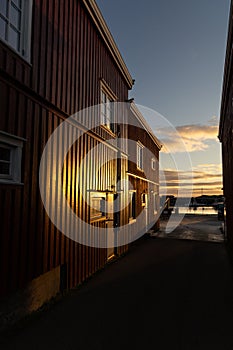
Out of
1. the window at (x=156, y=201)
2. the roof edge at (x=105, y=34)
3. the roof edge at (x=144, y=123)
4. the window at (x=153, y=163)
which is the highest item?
the roof edge at (x=105, y=34)

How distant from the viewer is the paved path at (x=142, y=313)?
3.14m

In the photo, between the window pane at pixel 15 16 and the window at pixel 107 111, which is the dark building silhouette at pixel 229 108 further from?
the window pane at pixel 15 16

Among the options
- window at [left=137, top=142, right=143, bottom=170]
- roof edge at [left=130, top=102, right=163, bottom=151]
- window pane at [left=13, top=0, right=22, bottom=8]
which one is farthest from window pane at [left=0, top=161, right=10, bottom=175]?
window at [left=137, top=142, right=143, bottom=170]

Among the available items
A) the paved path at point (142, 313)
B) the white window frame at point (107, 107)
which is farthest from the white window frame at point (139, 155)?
the paved path at point (142, 313)

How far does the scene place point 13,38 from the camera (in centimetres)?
368

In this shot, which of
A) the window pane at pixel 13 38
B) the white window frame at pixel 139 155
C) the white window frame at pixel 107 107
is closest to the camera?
the window pane at pixel 13 38

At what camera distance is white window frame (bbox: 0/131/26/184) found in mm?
3432

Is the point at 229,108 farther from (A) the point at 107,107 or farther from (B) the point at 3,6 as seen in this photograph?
(B) the point at 3,6

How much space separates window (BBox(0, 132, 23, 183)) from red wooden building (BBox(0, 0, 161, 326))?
0.02 metres

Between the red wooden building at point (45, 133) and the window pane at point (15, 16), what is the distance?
2 centimetres

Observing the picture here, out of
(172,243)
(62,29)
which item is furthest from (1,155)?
(172,243)

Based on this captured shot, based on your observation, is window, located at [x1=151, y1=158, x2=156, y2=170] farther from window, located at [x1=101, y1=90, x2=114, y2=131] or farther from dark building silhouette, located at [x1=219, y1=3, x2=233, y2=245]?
window, located at [x1=101, y1=90, x2=114, y2=131]

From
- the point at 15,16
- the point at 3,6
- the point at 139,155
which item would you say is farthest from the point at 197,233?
the point at 3,6

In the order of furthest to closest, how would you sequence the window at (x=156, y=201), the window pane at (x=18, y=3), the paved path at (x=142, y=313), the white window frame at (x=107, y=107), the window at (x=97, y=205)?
the window at (x=156, y=201) < the white window frame at (x=107, y=107) < the window at (x=97, y=205) < the window pane at (x=18, y=3) < the paved path at (x=142, y=313)
